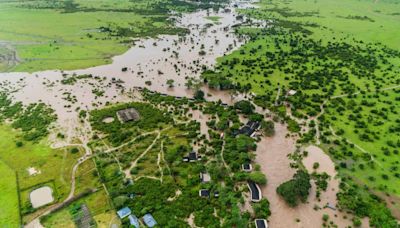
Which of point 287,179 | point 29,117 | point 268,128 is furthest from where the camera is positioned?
point 29,117

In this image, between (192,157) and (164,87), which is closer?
(192,157)

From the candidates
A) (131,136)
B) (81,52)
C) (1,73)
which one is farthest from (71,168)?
(81,52)

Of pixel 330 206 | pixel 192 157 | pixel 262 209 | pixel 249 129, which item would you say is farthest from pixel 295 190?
pixel 249 129

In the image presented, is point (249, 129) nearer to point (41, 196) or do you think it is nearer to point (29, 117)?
point (41, 196)

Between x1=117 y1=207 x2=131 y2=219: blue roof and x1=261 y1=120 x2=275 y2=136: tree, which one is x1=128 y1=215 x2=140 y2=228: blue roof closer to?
x1=117 y1=207 x2=131 y2=219: blue roof

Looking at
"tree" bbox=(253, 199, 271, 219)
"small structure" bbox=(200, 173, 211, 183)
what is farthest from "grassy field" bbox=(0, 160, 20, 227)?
"tree" bbox=(253, 199, 271, 219)

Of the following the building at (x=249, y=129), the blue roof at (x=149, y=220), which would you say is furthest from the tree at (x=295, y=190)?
the blue roof at (x=149, y=220)

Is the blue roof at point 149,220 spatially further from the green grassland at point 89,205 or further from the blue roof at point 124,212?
the green grassland at point 89,205
